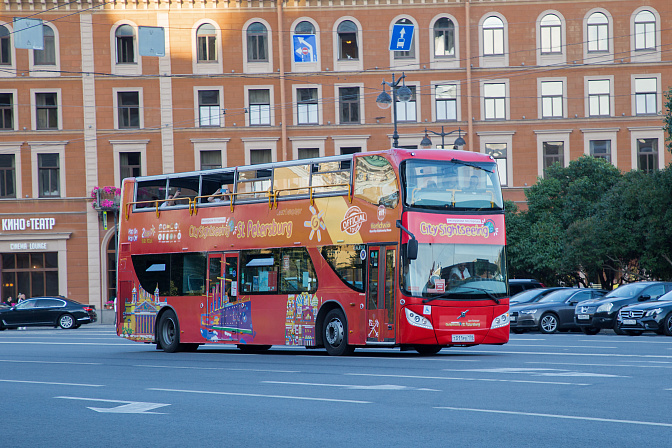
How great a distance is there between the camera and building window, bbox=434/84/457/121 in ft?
168

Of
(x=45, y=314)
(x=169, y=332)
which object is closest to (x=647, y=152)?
(x=45, y=314)

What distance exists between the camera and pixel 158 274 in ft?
79.7

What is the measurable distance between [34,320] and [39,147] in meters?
11.9

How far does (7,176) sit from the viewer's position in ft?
166

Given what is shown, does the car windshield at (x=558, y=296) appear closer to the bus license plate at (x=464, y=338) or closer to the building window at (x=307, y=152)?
the bus license plate at (x=464, y=338)

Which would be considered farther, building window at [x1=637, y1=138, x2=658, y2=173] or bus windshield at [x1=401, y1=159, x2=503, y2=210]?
building window at [x1=637, y1=138, x2=658, y2=173]

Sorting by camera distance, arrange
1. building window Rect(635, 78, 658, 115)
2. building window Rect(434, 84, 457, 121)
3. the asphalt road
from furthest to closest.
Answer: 1. building window Rect(434, 84, 457, 121)
2. building window Rect(635, 78, 658, 115)
3. the asphalt road

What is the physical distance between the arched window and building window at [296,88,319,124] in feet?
22.2

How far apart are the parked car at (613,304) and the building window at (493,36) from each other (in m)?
24.3

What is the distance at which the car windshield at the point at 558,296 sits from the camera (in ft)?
103

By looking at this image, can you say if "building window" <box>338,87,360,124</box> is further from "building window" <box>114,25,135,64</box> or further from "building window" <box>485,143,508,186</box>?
"building window" <box>114,25,135,64</box>

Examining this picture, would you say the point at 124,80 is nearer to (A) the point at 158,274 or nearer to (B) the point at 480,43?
(B) the point at 480,43

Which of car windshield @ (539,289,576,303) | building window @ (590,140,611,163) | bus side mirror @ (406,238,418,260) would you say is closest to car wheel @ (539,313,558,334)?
car windshield @ (539,289,576,303)

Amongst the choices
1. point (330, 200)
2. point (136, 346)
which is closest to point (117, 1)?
point (136, 346)
